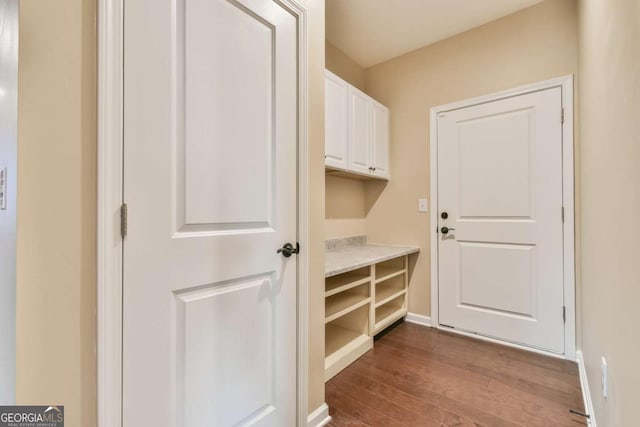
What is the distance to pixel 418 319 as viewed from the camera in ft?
9.13

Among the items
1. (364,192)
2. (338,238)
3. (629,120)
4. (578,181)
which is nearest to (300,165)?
(629,120)

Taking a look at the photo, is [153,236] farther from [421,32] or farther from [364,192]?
[421,32]

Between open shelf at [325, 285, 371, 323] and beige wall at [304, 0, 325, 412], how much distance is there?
37 cm

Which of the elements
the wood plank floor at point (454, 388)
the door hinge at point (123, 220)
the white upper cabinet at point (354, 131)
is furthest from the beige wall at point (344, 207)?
the door hinge at point (123, 220)

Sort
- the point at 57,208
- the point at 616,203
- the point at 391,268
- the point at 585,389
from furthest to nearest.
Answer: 1. the point at 391,268
2. the point at 585,389
3. the point at 616,203
4. the point at 57,208

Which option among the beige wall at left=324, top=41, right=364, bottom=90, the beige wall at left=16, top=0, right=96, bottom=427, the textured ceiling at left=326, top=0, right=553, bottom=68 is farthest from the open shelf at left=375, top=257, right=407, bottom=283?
the beige wall at left=16, top=0, right=96, bottom=427

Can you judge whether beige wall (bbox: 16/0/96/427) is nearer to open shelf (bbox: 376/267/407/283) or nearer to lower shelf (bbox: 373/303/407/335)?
lower shelf (bbox: 373/303/407/335)

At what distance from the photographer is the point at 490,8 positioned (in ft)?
7.36

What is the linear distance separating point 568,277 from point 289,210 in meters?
2.19

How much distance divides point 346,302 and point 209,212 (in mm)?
1424

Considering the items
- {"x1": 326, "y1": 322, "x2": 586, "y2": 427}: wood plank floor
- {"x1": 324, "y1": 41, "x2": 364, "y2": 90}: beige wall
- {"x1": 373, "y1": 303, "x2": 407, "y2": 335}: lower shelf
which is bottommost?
{"x1": 326, "y1": 322, "x2": 586, "y2": 427}: wood plank floor

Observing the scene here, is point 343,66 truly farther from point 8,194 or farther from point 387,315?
point 8,194

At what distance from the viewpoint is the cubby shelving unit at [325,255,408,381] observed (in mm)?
1951

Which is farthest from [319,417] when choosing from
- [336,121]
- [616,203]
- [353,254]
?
[336,121]
